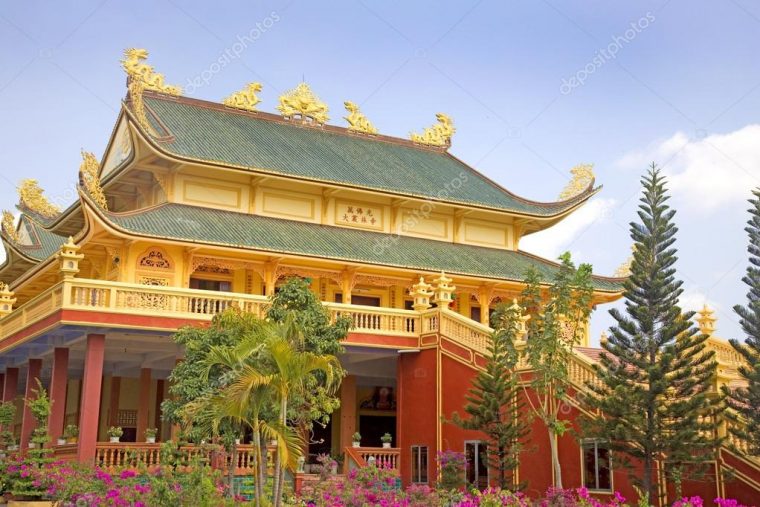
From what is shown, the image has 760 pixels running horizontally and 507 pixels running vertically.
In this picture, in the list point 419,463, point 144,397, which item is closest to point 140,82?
point 144,397

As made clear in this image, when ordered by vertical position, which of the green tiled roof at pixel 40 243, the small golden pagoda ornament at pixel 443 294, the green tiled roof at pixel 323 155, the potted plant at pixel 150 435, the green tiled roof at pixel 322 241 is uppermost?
the green tiled roof at pixel 323 155

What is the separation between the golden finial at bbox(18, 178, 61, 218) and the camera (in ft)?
117

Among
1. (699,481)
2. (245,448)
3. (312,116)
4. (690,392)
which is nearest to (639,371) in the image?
(690,392)

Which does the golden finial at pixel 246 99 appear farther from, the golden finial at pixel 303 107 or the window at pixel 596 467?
the window at pixel 596 467

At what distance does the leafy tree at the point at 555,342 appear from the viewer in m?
17.0

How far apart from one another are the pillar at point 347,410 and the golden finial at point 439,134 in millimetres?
12695

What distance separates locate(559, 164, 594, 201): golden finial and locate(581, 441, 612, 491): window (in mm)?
16368

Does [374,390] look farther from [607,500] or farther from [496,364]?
[607,500]

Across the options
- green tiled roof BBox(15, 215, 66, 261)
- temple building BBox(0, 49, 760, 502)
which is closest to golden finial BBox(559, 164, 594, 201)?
temple building BBox(0, 49, 760, 502)

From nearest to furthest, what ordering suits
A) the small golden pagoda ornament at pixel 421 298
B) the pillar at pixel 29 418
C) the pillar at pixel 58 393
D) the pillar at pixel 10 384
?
the pillar at pixel 58 393 < the pillar at pixel 29 418 < the small golden pagoda ornament at pixel 421 298 < the pillar at pixel 10 384

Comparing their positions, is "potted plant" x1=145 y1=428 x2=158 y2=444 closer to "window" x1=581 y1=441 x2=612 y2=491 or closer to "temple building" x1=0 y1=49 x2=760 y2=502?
"temple building" x1=0 y1=49 x2=760 y2=502

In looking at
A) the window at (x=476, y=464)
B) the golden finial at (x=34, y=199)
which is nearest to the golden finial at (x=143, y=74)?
the golden finial at (x=34, y=199)

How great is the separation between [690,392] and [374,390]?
1278 centimetres

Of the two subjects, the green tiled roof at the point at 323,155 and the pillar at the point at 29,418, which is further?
the green tiled roof at the point at 323,155
